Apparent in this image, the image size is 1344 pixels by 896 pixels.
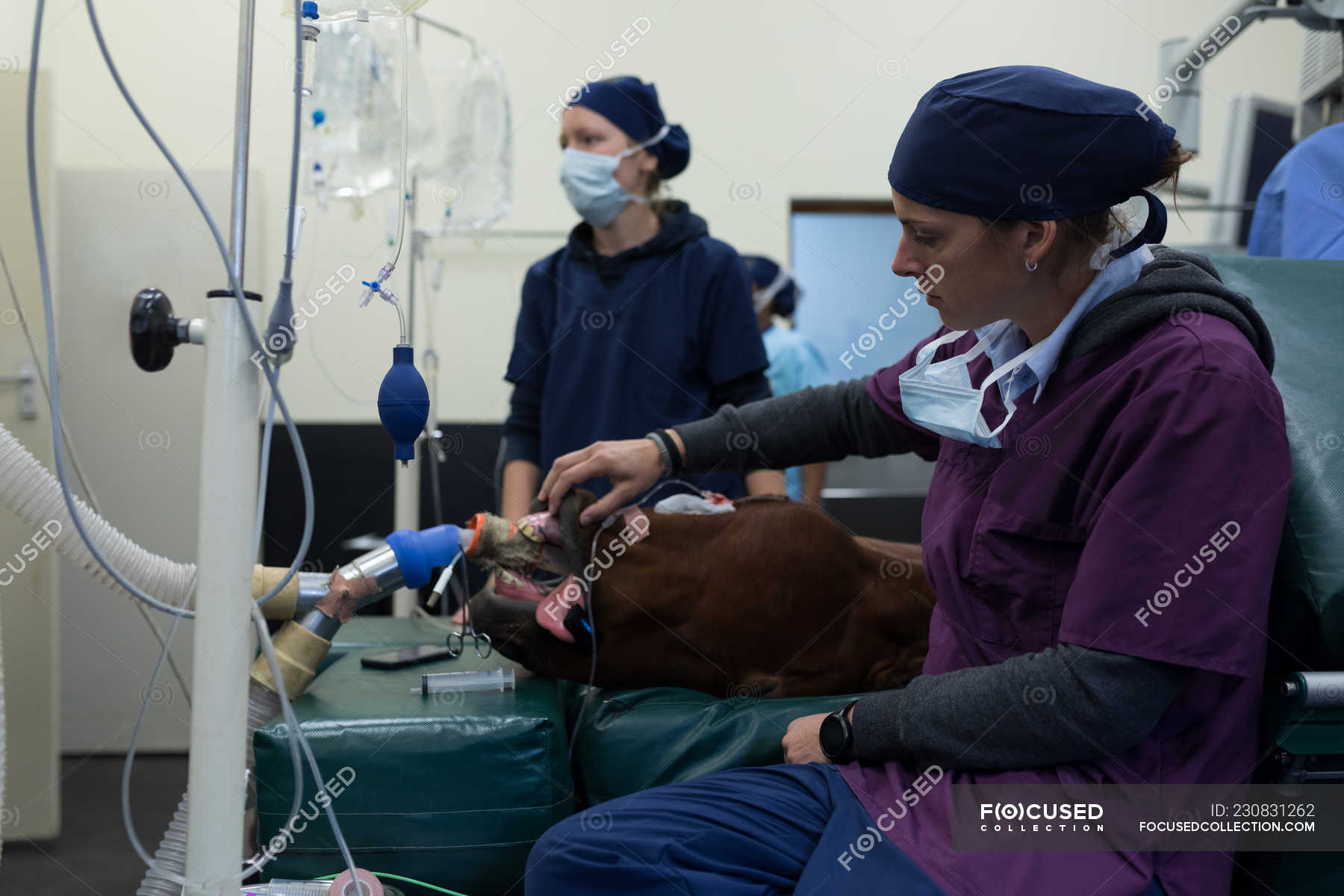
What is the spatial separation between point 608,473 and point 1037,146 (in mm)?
671

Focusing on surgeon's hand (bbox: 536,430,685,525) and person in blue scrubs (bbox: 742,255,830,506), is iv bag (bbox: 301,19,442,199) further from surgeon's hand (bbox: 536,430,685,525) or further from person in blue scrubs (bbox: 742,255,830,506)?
surgeon's hand (bbox: 536,430,685,525)

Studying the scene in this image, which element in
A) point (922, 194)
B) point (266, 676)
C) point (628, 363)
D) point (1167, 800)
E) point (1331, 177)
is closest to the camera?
point (1167, 800)

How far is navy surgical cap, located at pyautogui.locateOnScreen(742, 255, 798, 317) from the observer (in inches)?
133

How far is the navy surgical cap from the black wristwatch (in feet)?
8.09

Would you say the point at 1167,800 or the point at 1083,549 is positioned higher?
the point at 1083,549

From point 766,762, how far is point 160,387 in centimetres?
271

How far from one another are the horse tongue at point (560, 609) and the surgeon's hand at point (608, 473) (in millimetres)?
93

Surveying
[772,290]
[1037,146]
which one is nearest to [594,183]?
[1037,146]

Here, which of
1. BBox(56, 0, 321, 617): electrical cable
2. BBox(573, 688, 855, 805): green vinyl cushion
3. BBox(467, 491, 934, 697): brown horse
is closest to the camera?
BBox(56, 0, 321, 617): electrical cable

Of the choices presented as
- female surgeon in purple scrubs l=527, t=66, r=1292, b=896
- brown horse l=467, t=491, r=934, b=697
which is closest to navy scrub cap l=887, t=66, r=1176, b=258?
female surgeon in purple scrubs l=527, t=66, r=1292, b=896

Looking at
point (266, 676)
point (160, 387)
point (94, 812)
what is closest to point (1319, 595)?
point (266, 676)

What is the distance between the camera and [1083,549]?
3.01ft

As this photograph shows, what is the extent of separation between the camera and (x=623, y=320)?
186 cm

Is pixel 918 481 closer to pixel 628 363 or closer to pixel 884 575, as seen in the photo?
pixel 628 363
